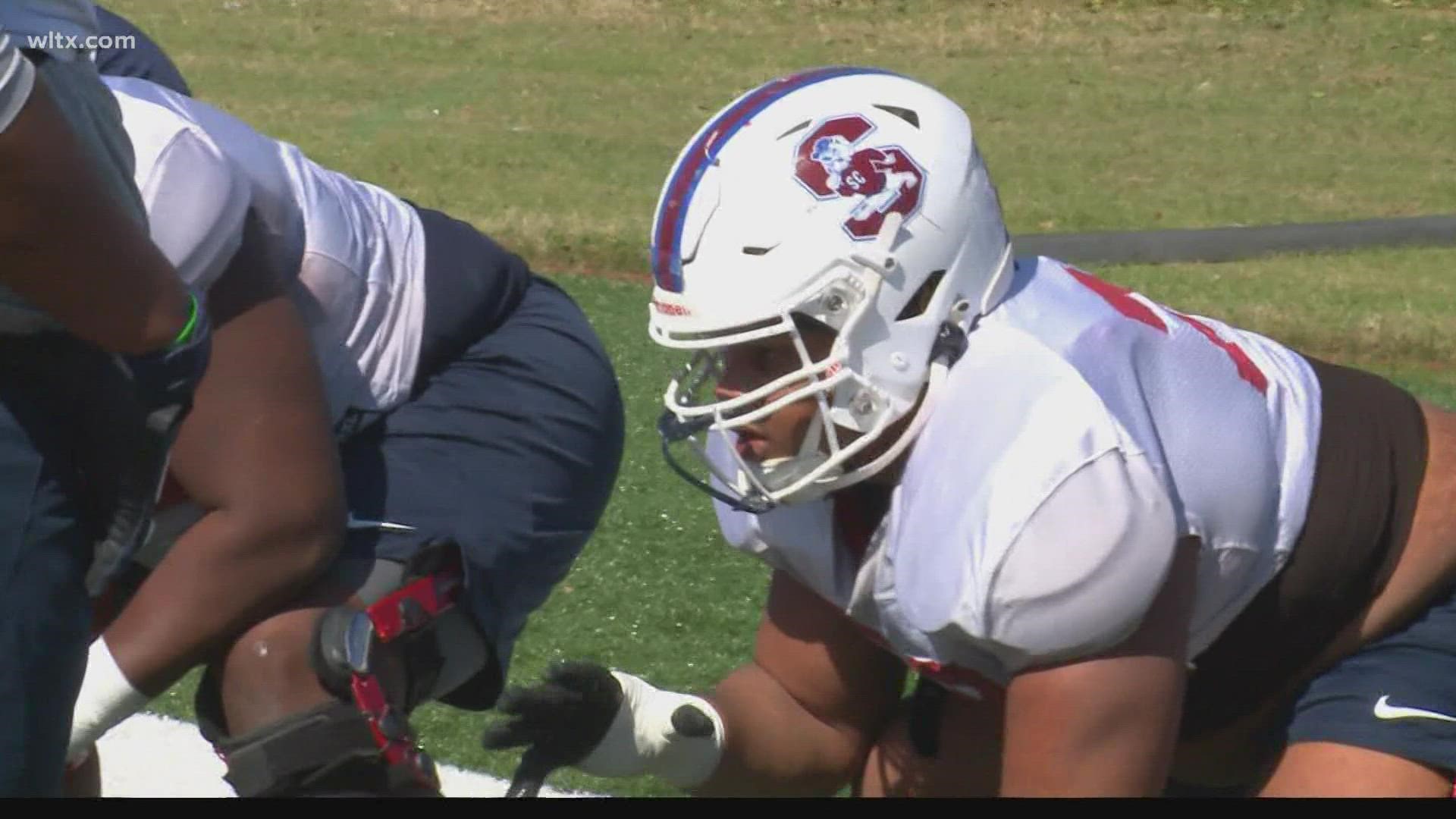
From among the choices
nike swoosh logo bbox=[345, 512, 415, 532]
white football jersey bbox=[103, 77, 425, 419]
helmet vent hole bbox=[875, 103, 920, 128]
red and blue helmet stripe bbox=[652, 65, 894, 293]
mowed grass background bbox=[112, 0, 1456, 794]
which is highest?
helmet vent hole bbox=[875, 103, 920, 128]

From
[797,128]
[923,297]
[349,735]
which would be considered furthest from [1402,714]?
[349,735]

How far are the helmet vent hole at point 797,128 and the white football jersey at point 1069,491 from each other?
31 centimetres

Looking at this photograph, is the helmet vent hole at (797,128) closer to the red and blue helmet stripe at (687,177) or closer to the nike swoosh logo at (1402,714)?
the red and blue helmet stripe at (687,177)

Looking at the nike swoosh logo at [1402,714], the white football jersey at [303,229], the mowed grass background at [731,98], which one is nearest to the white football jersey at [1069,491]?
the nike swoosh logo at [1402,714]

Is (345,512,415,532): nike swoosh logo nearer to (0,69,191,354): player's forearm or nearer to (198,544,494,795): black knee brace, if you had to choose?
(198,544,494,795): black knee brace

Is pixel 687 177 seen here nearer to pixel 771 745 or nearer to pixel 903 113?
pixel 903 113

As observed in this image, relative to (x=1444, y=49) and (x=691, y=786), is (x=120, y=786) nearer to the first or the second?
(x=691, y=786)

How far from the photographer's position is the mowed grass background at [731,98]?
18.8ft

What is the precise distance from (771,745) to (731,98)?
11629 millimetres

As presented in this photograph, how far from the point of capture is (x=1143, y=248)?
10.0 meters

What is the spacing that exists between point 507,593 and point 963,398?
97 centimetres

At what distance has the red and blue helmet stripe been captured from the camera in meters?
2.60

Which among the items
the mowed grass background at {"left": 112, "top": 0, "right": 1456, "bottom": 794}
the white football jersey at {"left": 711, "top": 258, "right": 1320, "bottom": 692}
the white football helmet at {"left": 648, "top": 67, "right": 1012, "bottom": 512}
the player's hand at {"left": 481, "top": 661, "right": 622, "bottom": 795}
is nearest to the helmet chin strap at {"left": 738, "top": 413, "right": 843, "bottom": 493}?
the white football helmet at {"left": 648, "top": 67, "right": 1012, "bottom": 512}

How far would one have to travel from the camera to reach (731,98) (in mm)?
14367
